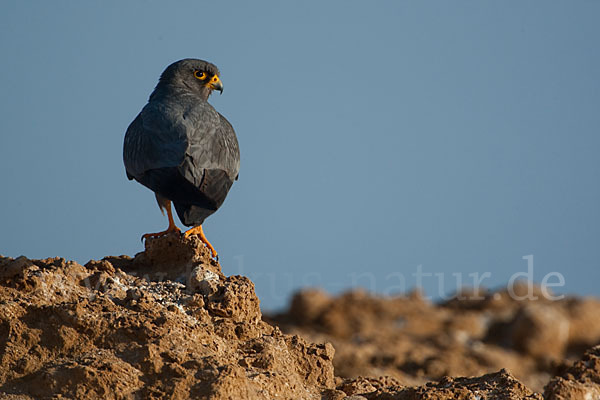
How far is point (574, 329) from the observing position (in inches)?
824

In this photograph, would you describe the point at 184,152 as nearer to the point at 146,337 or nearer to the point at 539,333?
the point at 146,337

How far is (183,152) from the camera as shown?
8.27 m

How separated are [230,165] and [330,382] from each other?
9.77 feet

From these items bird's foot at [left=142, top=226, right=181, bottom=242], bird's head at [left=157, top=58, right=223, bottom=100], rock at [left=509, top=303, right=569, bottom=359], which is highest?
rock at [left=509, top=303, right=569, bottom=359]

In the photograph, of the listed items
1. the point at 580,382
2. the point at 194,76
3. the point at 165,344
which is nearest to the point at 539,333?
the point at 194,76

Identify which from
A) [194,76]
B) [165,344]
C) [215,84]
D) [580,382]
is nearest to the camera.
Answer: [165,344]

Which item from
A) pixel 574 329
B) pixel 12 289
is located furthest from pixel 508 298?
pixel 12 289

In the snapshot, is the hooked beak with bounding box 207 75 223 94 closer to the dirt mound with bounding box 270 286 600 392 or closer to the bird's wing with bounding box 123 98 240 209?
the bird's wing with bounding box 123 98 240 209

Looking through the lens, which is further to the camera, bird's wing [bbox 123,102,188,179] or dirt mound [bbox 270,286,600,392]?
dirt mound [bbox 270,286,600,392]

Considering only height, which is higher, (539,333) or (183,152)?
(539,333)

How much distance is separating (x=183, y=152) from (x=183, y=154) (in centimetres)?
3

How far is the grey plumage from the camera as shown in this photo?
320 inches

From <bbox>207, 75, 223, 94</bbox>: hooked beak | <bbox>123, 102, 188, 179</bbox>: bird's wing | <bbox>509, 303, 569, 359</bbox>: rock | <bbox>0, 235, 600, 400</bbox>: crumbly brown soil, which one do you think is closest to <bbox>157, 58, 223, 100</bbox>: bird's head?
<bbox>207, 75, 223, 94</bbox>: hooked beak

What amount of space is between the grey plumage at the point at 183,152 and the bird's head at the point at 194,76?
0.52 feet
